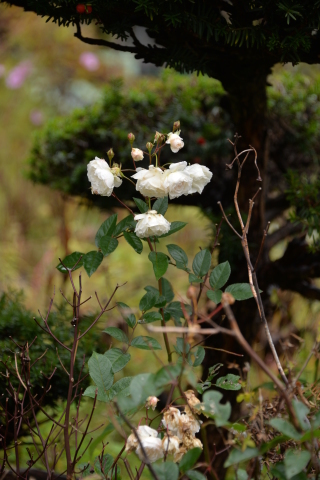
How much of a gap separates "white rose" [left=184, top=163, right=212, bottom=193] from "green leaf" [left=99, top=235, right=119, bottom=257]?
5.9 inches

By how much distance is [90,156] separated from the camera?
55.0 inches

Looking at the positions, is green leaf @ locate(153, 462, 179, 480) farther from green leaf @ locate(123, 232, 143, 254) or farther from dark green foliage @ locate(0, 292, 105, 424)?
dark green foliage @ locate(0, 292, 105, 424)

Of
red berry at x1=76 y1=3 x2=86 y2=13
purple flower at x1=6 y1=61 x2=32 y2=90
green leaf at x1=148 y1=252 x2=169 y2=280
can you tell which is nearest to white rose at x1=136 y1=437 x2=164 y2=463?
green leaf at x1=148 y1=252 x2=169 y2=280

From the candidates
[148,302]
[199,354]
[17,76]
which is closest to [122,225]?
[148,302]

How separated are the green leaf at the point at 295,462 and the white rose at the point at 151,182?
0.38 metres

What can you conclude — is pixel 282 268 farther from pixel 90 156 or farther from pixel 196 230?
pixel 196 230

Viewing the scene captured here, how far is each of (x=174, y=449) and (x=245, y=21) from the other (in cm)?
69

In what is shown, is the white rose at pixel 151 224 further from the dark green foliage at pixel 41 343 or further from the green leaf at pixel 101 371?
the dark green foliage at pixel 41 343

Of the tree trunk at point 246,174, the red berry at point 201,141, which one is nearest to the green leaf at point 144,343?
the tree trunk at point 246,174

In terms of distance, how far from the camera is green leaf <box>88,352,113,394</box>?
67cm

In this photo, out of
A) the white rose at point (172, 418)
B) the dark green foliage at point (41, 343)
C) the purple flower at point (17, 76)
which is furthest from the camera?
the purple flower at point (17, 76)

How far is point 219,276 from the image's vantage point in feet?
2.35

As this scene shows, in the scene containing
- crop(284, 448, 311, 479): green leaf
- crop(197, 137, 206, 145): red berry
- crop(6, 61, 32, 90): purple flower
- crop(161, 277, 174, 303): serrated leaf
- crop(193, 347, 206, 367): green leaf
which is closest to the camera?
crop(284, 448, 311, 479): green leaf

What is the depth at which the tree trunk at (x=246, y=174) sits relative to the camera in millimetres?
998
